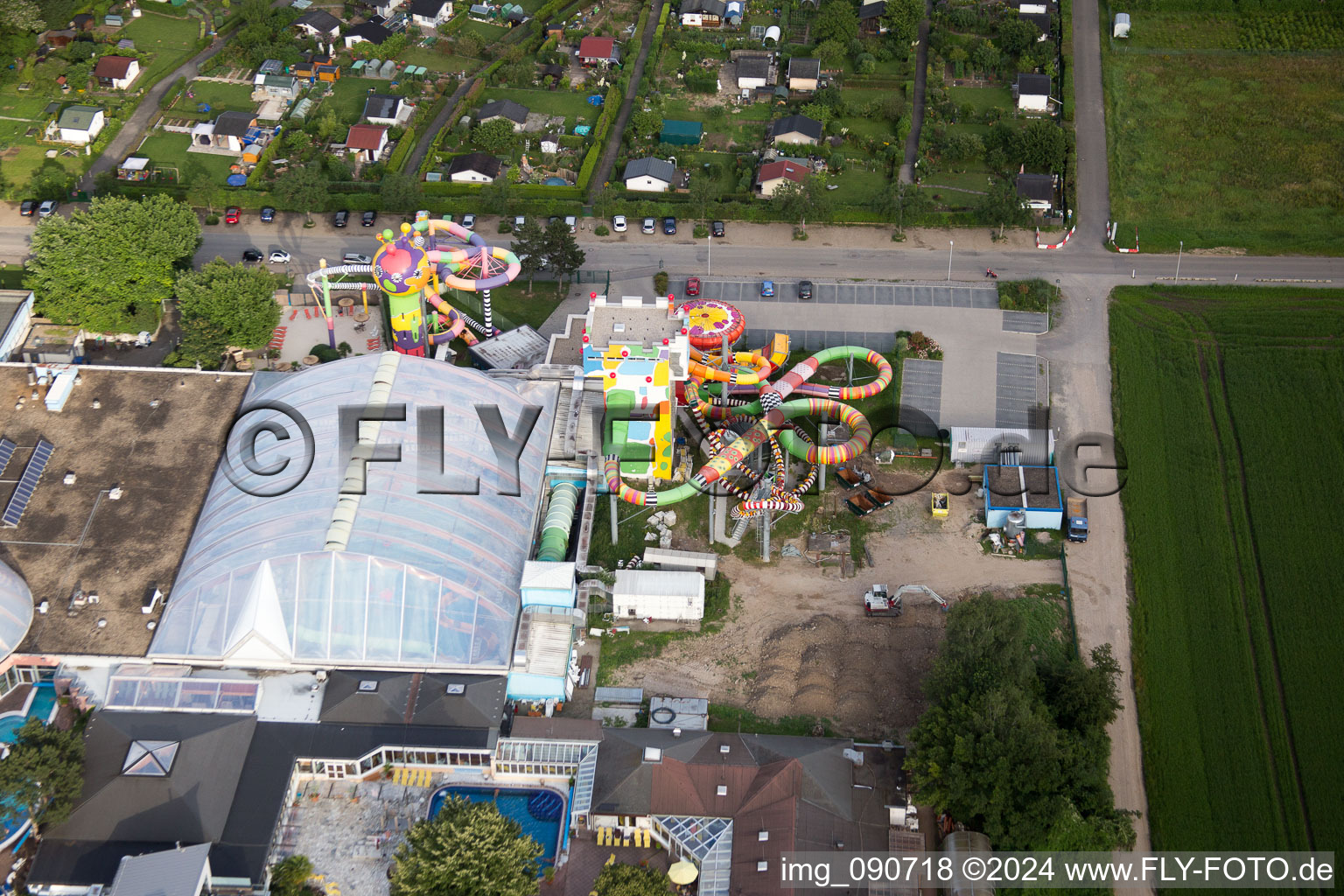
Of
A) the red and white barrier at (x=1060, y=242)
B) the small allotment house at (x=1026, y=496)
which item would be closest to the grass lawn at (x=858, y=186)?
the red and white barrier at (x=1060, y=242)

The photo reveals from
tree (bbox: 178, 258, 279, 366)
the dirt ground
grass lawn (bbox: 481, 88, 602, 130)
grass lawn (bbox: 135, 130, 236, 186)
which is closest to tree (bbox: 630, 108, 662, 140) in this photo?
grass lawn (bbox: 481, 88, 602, 130)

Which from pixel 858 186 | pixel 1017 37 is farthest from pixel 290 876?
pixel 1017 37

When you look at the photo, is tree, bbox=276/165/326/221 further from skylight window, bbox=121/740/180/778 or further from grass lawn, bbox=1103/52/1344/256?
grass lawn, bbox=1103/52/1344/256

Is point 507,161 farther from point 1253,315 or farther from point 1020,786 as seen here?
point 1020,786

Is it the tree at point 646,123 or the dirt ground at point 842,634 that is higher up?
the tree at point 646,123

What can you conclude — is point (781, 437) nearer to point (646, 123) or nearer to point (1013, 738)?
point (1013, 738)

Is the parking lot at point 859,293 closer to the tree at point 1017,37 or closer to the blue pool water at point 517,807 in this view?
the tree at point 1017,37

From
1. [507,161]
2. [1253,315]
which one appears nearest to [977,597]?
[1253,315]
